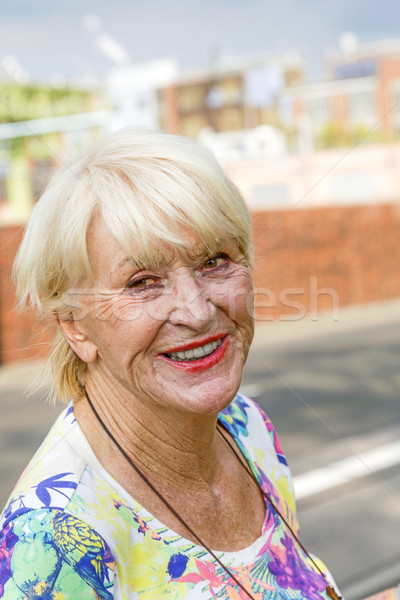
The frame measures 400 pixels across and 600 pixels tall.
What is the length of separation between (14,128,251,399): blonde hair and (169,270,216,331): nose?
0.24 ft

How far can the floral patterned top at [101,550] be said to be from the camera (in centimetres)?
126

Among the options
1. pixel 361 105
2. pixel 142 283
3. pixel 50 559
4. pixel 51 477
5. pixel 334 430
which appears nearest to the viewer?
pixel 50 559

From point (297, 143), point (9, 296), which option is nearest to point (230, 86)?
point (297, 143)

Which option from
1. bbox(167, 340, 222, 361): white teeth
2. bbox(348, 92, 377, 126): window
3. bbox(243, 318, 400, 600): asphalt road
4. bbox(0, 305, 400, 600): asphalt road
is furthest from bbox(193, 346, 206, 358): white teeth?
bbox(348, 92, 377, 126): window

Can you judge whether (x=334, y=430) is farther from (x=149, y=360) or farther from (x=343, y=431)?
(x=149, y=360)

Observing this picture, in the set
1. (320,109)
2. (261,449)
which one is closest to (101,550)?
(261,449)

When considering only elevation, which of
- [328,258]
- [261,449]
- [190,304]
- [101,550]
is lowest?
[328,258]

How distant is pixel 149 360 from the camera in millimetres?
1558

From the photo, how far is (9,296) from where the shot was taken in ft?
42.1

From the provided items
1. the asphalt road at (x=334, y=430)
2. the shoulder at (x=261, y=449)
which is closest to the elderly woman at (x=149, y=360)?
the shoulder at (x=261, y=449)

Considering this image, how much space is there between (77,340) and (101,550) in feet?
1.57

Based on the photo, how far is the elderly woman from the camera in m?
1.46

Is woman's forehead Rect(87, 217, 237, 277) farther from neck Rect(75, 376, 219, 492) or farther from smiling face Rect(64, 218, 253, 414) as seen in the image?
neck Rect(75, 376, 219, 492)

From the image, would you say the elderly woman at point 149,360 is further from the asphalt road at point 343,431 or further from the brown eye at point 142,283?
the asphalt road at point 343,431
